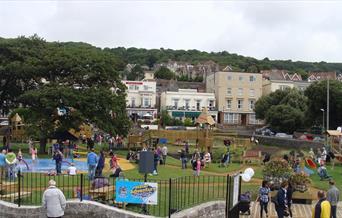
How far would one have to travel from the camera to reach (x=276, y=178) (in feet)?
80.4

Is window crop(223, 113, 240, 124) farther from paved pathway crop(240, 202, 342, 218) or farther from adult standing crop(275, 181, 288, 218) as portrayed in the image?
adult standing crop(275, 181, 288, 218)

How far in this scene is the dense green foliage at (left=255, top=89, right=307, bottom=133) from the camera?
83625 millimetres

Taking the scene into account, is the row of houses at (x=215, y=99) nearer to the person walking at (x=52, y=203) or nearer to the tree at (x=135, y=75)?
the tree at (x=135, y=75)

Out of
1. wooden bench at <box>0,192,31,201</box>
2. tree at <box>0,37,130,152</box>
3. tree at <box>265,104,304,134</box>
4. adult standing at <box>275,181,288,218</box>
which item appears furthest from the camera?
tree at <box>265,104,304,134</box>

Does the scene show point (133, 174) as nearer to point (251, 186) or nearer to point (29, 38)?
point (251, 186)

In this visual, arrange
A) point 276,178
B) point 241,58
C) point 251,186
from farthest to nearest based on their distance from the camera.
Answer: point 241,58
point 251,186
point 276,178

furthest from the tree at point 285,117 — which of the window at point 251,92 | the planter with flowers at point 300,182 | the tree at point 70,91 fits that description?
the planter with flowers at point 300,182

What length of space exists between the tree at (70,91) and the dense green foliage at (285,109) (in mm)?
40408

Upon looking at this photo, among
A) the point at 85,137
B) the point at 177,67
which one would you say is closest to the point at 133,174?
the point at 85,137

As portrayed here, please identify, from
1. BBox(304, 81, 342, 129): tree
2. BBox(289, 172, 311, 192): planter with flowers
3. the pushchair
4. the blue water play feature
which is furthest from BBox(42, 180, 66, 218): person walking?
BBox(304, 81, 342, 129): tree

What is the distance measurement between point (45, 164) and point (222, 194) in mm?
16858

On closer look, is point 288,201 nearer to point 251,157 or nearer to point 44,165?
point 44,165

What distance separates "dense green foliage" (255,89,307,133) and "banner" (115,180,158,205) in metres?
66.6

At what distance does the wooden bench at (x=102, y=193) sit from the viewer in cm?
1900
